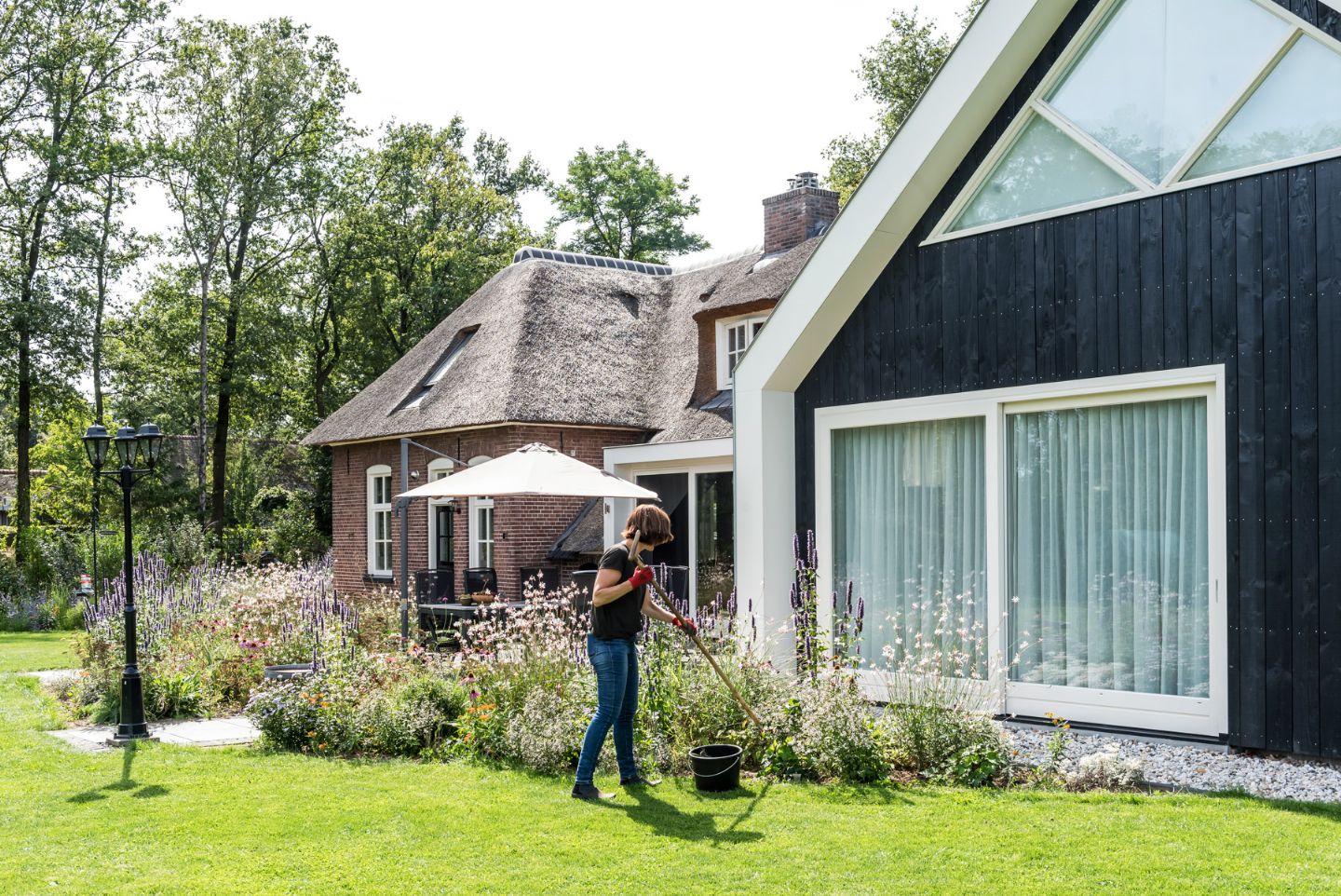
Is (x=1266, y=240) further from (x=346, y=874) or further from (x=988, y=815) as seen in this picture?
(x=346, y=874)

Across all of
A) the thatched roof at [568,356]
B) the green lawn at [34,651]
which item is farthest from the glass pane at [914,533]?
the green lawn at [34,651]

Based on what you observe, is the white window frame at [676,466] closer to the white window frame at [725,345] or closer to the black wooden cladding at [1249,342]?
the white window frame at [725,345]

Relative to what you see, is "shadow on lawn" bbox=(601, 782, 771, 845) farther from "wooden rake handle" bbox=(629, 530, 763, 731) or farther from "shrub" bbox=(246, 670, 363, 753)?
"shrub" bbox=(246, 670, 363, 753)

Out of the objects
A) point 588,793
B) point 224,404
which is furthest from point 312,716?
point 224,404

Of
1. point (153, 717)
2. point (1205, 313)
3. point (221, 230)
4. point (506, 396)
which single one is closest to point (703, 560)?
point (506, 396)

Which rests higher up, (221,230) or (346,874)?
(221,230)

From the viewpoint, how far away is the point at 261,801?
689 centimetres

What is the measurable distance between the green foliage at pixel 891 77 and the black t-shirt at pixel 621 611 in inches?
970

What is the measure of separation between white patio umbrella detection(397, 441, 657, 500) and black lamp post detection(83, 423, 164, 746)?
2.46 metres

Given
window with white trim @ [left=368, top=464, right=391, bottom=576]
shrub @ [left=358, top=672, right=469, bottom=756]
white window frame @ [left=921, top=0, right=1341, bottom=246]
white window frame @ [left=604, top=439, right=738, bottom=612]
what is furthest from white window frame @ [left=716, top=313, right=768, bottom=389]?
shrub @ [left=358, top=672, right=469, bottom=756]

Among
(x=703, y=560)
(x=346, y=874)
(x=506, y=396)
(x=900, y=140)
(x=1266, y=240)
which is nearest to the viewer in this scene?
(x=346, y=874)

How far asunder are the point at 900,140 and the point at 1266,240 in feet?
9.20

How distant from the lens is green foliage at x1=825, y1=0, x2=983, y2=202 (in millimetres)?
29891

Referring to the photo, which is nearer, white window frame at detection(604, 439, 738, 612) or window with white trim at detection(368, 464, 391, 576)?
white window frame at detection(604, 439, 738, 612)
